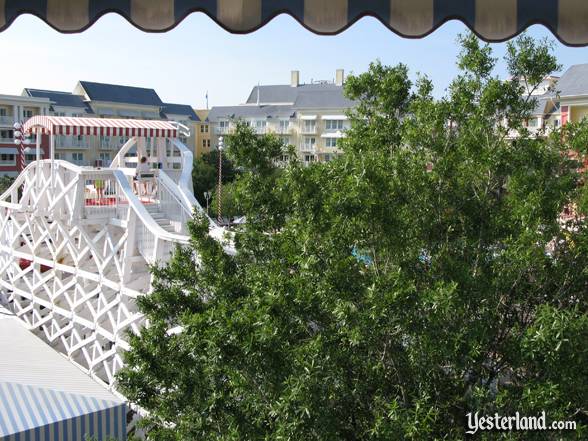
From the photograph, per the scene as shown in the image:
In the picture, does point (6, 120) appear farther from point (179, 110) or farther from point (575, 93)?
point (575, 93)

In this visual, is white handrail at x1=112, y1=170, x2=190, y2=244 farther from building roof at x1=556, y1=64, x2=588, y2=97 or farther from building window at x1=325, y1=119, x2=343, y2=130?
building window at x1=325, y1=119, x2=343, y2=130

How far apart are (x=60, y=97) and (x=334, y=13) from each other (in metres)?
56.7

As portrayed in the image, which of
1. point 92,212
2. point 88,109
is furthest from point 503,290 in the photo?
point 88,109

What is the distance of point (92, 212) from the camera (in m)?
14.8

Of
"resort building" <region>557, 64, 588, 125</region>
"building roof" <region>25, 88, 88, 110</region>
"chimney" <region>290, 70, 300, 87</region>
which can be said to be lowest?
"resort building" <region>557, 64, 588, 125</region>

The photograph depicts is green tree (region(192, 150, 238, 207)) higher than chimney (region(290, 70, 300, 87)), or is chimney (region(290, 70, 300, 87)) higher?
chimney (region(290, 70, 300, 87))

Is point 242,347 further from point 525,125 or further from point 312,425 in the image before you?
point 525,125

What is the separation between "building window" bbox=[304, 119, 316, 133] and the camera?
6062 centimetres

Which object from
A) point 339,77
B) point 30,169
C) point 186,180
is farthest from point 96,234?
point 339,77

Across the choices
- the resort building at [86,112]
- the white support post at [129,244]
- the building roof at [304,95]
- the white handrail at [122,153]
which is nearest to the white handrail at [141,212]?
the white support post at [129,244]

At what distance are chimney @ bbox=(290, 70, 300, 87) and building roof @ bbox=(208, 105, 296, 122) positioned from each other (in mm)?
4639

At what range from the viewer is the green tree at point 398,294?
4031mm

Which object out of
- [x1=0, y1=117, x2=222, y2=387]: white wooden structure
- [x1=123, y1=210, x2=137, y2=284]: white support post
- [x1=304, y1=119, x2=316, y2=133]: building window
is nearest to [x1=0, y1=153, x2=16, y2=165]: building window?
[x1=304, y1=119, x2=316, y2=133]: building window

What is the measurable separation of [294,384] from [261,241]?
2.04 meters
